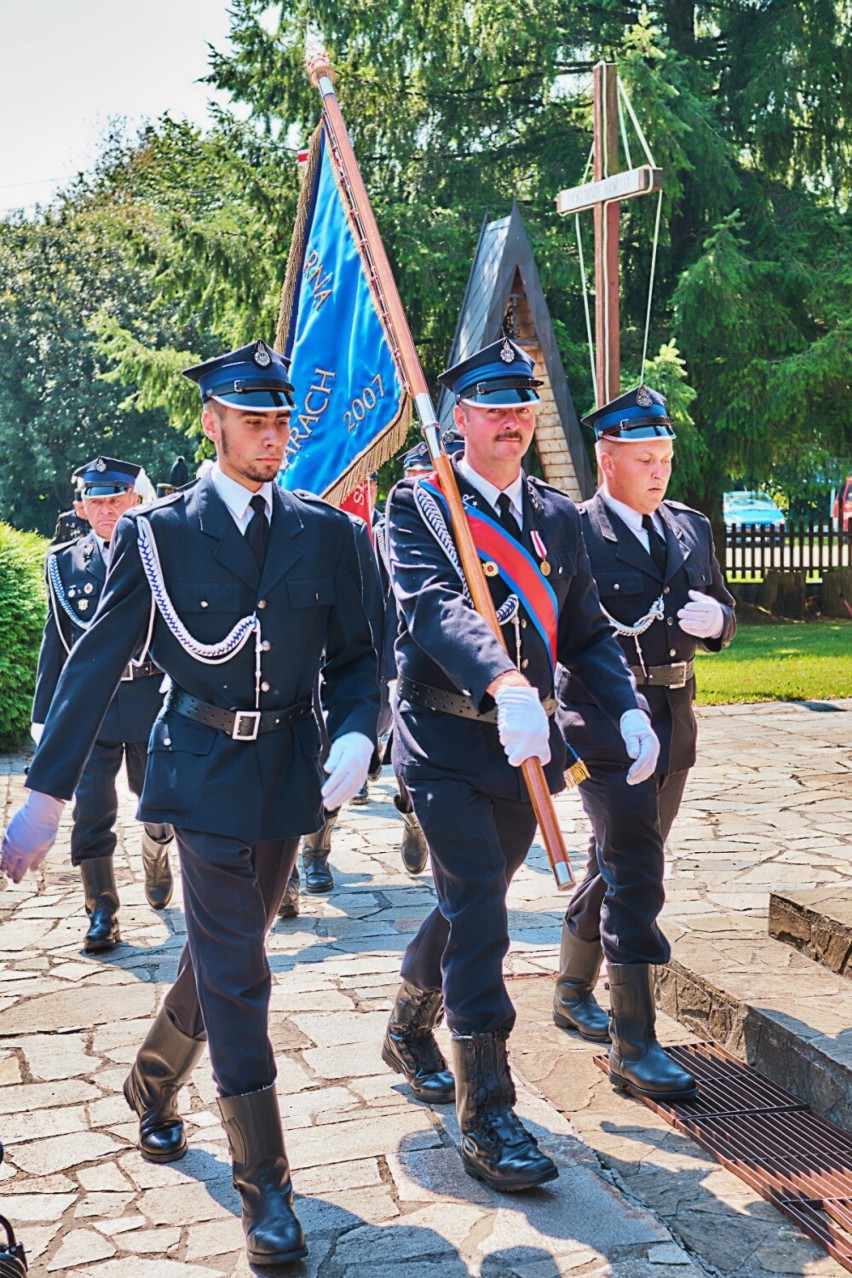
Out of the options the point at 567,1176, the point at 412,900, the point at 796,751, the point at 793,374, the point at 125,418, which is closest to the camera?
the point at 567,1176

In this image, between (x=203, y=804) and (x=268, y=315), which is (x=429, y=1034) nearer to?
(x=203, y=804)

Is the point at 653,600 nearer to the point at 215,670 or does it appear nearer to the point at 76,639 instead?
the point at 215,670

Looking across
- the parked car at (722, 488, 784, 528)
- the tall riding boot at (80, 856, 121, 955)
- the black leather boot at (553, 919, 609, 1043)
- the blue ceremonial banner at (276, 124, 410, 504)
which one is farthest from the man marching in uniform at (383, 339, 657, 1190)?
the parked car at (722, 488, 784, 528)

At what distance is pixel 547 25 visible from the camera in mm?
21984

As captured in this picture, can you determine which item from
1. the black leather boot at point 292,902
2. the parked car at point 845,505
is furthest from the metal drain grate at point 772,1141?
the parked car at point 845,505

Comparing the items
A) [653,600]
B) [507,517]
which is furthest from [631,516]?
[507,517]

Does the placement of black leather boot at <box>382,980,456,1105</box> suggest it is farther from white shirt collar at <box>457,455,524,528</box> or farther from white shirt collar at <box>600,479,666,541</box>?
Answer: white shirt collar at <box>600,479,666,541</box>

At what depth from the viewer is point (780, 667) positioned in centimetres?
1655

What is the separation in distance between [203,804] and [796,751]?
8.19m

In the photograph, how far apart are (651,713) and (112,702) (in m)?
2.60

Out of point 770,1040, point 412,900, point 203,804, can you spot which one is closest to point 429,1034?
point 770,1040

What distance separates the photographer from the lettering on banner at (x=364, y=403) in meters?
6.37

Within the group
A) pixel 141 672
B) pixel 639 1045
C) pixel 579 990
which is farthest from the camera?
pixel 141 672

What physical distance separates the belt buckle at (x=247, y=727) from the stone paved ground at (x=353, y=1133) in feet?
3.94
